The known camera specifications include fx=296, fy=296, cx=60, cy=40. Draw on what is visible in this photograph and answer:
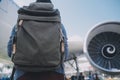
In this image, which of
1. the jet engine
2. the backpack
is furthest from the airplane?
the backpack

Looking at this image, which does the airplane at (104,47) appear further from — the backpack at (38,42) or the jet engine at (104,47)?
the backpack at (38,42)

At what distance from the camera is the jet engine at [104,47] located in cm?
650

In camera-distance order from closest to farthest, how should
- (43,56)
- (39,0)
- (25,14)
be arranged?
(43,56) < (25,14) < (39,0)

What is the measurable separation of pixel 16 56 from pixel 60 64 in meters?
0.46

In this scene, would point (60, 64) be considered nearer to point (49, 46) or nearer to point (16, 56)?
point (49, 46)

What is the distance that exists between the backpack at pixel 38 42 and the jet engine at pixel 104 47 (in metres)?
3.51

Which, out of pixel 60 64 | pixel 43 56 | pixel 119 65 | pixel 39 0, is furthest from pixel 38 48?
pixel 119 65

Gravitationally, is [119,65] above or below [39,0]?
below

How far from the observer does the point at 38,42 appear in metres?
2.90

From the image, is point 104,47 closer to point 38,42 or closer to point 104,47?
point 104,47

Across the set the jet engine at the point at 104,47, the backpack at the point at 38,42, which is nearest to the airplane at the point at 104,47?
the jet engine at the point at 104,47

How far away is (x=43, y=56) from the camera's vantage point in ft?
9.43

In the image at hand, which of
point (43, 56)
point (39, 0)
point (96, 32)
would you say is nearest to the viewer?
point (43, 56)

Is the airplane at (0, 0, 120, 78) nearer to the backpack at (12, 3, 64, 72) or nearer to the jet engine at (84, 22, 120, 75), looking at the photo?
the jet engine at (84, 22, 120, 75)
